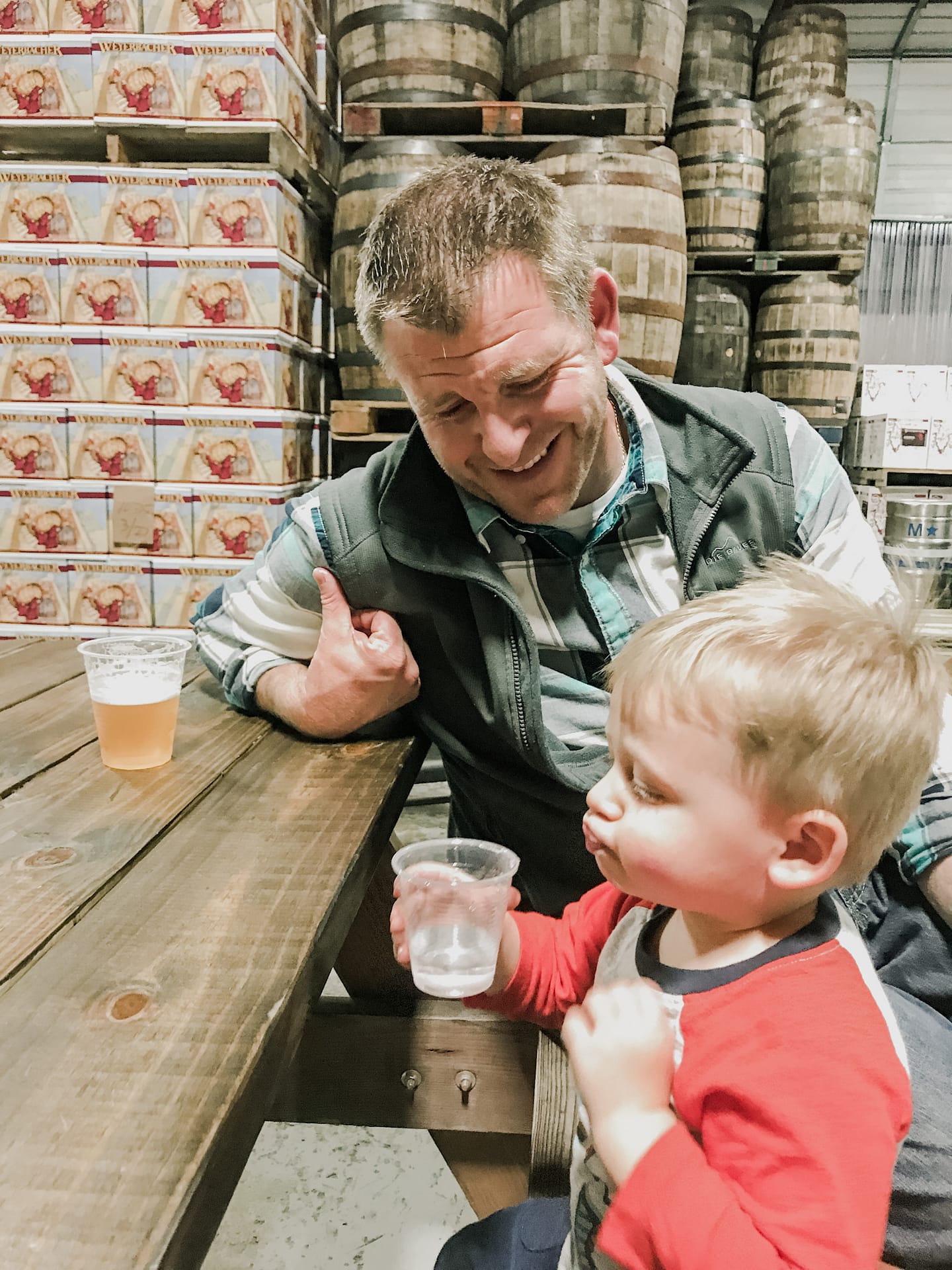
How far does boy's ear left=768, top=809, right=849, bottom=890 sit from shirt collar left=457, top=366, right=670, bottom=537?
749 mm

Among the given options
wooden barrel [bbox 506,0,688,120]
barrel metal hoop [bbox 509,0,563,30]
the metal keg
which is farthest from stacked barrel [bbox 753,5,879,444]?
barrel metal hoop [bbox 509,0,563,30]

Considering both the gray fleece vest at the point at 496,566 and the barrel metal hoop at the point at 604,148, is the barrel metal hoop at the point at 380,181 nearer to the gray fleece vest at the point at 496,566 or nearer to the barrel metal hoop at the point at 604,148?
the barrel metal hoop at the point at 604,148

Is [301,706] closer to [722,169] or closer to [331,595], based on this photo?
[331,595]

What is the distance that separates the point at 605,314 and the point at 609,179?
228cm

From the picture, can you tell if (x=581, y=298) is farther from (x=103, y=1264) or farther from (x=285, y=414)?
(x=285, y=414)

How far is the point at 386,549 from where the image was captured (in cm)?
141

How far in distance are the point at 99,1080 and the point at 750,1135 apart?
0.48 m

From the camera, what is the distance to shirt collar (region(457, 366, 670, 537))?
4.65ft

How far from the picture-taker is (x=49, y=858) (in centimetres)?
100

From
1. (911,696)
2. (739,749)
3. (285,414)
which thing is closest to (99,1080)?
(739,749)

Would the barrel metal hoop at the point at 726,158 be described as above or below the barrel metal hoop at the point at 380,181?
above

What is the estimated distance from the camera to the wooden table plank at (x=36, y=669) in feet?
5.44

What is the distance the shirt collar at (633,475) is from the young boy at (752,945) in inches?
21.0

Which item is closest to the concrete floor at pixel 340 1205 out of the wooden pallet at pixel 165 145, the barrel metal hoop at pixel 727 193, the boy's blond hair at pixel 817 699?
the boy's blond hair at pixel 817 699
